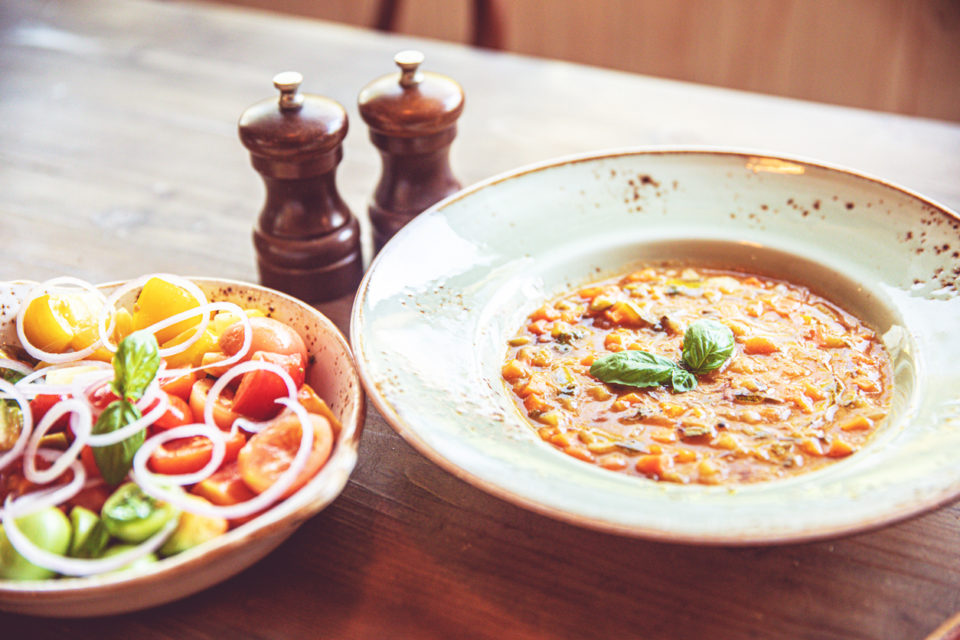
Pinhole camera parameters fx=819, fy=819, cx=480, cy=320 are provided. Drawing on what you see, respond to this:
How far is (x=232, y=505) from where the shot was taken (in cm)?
124

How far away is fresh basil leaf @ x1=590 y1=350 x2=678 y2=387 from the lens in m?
1.54

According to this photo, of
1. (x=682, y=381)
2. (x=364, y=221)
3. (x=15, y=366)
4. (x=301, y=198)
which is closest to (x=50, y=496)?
(x=15, y=366)

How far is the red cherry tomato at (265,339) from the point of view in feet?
4.91

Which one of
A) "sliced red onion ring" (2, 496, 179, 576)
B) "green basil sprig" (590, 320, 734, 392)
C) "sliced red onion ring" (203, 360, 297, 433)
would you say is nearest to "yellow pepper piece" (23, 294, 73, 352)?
"sliced red onion ring" (203, 360, 297, 433)

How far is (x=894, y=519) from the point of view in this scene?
3.62 feet

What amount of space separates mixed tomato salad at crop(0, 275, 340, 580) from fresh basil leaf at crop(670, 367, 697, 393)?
64cm

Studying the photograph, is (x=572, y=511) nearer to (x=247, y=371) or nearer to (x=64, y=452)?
(x=247, y=371)

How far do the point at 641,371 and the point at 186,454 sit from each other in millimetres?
816

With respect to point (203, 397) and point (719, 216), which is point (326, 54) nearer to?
point (719, 216)

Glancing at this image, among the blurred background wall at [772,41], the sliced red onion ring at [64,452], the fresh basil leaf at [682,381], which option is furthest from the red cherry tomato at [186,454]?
the blurred background wall at [772,41]

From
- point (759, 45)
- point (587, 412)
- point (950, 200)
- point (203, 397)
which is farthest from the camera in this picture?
point (759, 45)

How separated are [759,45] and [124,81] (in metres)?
3.64

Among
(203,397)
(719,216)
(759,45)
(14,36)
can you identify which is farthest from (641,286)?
(759,45)

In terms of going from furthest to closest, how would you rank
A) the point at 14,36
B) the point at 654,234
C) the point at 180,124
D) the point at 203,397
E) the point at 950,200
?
the point at 14,36
the point at 180,124
the point at 950,200
the point at 654,234
the point at 203,397
